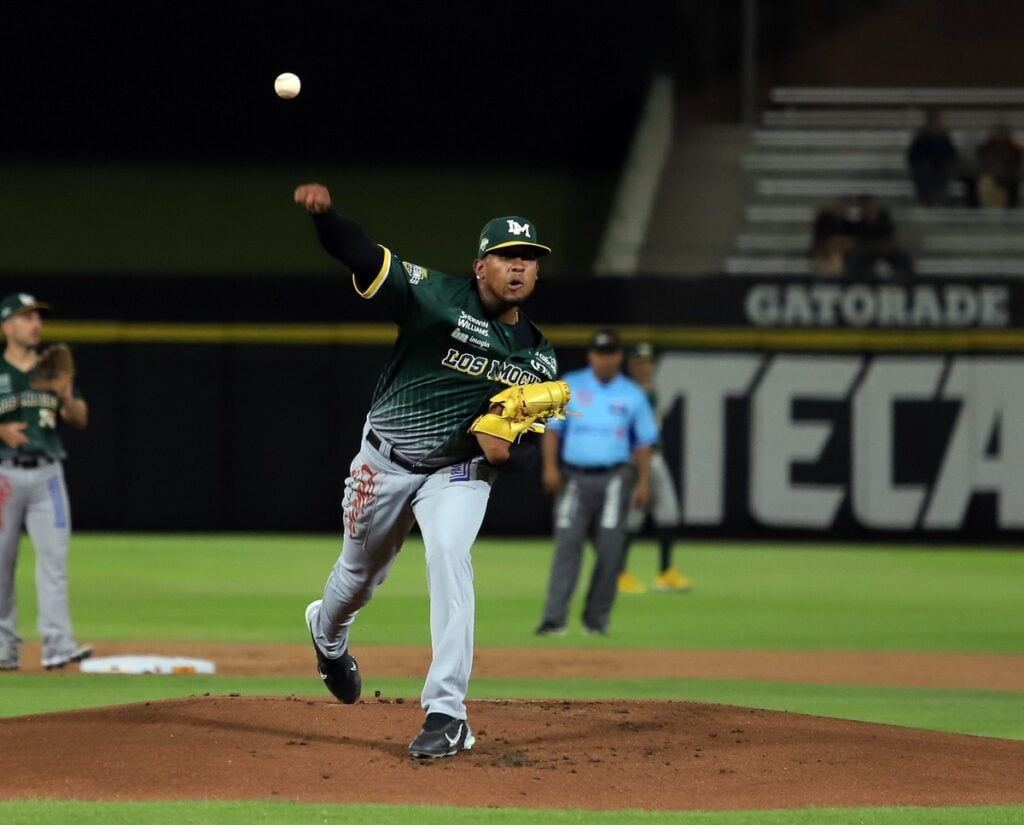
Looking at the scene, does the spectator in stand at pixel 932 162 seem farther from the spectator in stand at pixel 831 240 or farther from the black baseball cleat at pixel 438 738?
the black baseball cleat at pixel 438 738

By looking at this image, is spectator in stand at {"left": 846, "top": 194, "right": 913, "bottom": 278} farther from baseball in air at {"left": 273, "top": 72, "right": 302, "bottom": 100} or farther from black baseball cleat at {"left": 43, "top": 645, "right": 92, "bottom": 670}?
baseball in air at {"left": 273, "top": 72, "right": 302, "bottom": 100}

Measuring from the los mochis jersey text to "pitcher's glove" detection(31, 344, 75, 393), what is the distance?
4734mm

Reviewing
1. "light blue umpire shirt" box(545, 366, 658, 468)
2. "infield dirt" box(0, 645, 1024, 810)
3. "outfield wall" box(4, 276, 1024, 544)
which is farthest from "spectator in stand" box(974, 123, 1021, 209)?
"infield dirt" box(0, 645, 1024, 810)

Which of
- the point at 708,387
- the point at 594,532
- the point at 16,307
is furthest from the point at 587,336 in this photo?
the point at 16,307

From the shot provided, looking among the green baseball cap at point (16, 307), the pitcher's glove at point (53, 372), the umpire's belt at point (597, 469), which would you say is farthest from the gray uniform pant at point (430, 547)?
the umpire's belt at point (597, 469)

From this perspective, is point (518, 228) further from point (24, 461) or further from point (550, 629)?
point (550, 629)

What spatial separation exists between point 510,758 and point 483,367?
1462mm

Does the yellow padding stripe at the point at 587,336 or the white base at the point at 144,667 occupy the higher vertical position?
the yellow padding stripe at the point at 587,336

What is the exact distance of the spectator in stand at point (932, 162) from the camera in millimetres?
22688

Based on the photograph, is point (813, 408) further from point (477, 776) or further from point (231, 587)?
point (477, 776)

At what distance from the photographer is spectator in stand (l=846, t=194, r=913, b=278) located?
21.2 metres

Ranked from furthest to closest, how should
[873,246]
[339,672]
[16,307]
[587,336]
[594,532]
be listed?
[873,246]
[587,336]
[594,532]
[16,307]
[339,672]

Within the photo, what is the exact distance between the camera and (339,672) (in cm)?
773

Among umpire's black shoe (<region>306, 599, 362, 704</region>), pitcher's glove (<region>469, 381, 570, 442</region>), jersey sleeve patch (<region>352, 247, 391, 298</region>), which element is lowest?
umpire's black shoe (<region>306, 599, 362, 704</region>)
